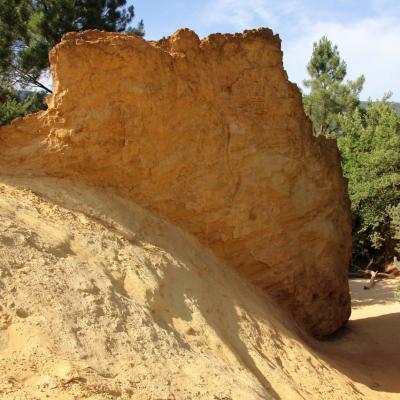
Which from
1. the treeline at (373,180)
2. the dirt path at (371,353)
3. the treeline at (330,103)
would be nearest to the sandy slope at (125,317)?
the dirt path at (371,353)

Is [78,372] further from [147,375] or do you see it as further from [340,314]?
[340,314]

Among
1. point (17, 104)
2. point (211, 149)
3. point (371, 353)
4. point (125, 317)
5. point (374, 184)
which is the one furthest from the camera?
point (374, 184)

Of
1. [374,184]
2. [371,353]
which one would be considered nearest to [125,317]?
[371,353]

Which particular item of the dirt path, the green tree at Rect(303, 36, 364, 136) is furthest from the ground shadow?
the green tree at Rect(303, 36, 364, 136)

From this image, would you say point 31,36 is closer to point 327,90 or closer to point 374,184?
point 374,184

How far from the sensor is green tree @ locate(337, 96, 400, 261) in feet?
59.0

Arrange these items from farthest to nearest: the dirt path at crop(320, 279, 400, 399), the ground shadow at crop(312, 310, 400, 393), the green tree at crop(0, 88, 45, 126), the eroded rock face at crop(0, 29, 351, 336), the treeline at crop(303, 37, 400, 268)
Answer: the treeline at crop(303, 37, 400, 268), the green tree at crop(0, 88, 45, 126), the ground shadow at crop(312, 310, 400, 393), the dirt path at crop(320, 279, 400, 399), the eroded rock face at crop(0, 29, 351, 336)

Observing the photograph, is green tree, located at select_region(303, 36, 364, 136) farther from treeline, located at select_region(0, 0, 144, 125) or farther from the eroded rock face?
the eroded rock face

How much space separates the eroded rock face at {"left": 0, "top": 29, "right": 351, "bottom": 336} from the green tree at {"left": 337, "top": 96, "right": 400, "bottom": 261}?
10047 mm

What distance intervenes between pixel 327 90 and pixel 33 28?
21461mm

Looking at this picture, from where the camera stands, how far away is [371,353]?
7.86m

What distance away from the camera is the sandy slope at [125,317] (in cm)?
317

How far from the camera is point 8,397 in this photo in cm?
267

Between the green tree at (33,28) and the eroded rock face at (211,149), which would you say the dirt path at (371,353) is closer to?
the eroded rock face at (211,149)
